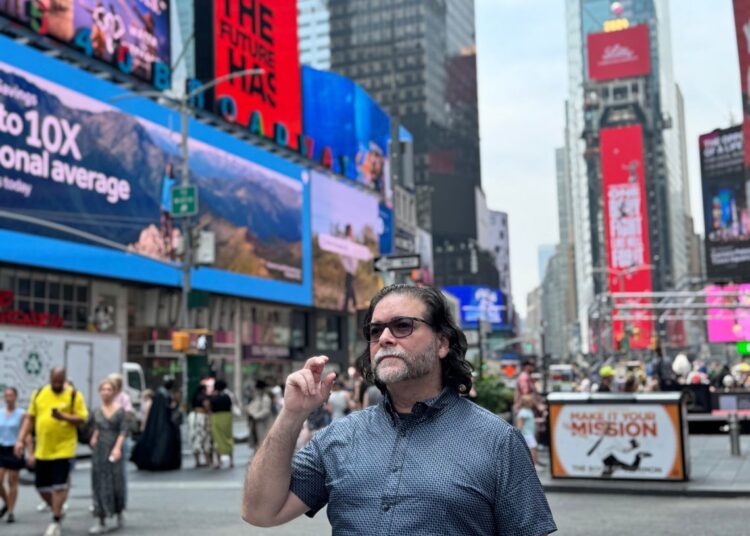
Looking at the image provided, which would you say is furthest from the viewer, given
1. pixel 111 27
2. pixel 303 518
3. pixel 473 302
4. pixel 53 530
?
pixel 473 302

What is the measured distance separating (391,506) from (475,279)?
17696 centimetres

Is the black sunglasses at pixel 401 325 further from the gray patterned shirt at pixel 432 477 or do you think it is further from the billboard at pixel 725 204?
the billboard at pixel 725 204

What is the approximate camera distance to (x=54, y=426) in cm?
1160

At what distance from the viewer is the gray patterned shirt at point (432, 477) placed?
9.61 ft

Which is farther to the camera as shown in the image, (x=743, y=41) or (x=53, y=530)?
(x=743, y=41)

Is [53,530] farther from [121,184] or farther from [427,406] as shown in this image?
[121,184]

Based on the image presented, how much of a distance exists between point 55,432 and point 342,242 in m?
57.8

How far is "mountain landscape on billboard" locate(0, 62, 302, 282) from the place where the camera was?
36875 mm

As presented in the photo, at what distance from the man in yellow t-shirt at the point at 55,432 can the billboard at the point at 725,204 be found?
50.5 m

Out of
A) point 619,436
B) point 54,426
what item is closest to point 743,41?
point 619,436

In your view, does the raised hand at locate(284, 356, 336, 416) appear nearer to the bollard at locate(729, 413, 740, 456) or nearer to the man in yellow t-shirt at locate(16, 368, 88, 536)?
the man in yellow t-shirt at locate(16, 368, 88, 536)

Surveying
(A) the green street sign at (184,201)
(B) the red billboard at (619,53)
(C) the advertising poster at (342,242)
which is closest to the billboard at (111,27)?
(A) the green street sign at (184,201)

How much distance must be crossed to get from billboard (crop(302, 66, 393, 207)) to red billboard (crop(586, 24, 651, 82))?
89855mm

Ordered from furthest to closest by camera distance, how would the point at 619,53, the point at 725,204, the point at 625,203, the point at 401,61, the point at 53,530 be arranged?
the point at 401,61, the point at 619,53, the point at 625,203, the point at 725,204, the point at 53,530
